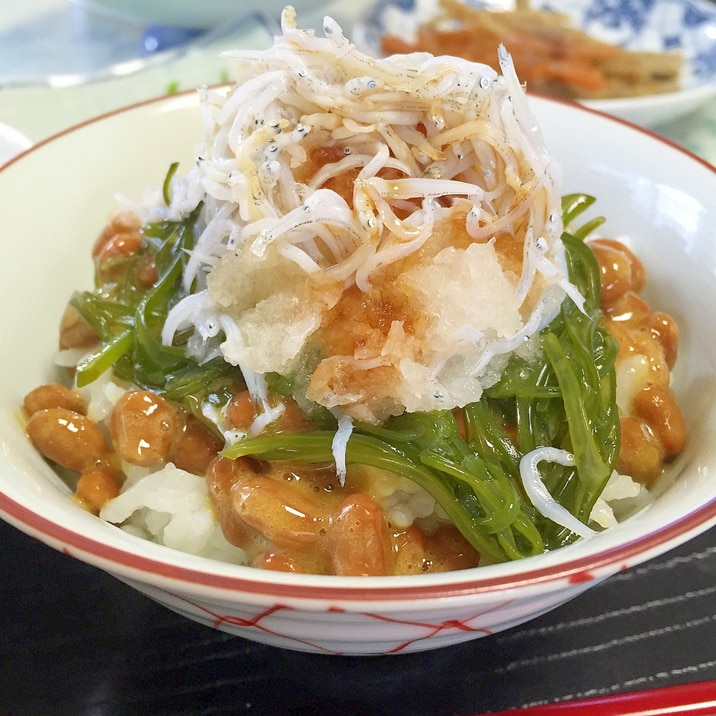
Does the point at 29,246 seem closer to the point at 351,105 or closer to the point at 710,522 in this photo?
the point at 351,105

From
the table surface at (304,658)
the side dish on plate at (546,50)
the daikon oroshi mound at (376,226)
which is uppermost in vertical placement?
the daikon oroshi mound at (376,226)

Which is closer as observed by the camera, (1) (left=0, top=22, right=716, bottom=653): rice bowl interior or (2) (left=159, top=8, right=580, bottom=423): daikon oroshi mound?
(1) (left=0, top=22, right=716, bottom=653): rice bowl interior

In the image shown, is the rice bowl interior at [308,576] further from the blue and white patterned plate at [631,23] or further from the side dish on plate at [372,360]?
the blue and white patterned plate at [631,23]

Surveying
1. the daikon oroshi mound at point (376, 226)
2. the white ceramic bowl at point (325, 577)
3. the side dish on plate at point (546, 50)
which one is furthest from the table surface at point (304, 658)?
the side dish on plate at point (546, 50)

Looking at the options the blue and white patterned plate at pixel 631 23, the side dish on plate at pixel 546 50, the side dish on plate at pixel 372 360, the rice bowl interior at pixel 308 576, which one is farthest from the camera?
the blue and white patterned plate at pixel 631 23

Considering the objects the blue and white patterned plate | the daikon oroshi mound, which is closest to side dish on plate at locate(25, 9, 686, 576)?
the daikon oroshi mound

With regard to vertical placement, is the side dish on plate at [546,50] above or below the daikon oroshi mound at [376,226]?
below

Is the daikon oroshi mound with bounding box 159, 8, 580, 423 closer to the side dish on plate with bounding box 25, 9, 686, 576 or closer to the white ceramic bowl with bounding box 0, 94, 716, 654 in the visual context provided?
the side dish on plate with bounding box 25, 9, 686, 576

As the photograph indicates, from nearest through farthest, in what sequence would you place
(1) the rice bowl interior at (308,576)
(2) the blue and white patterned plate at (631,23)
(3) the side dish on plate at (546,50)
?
(1) the rice bowl interior at (308,576)
(3) the side dish on plate at (546,50)
(2) the blue and white patterned plate at (631,23)
